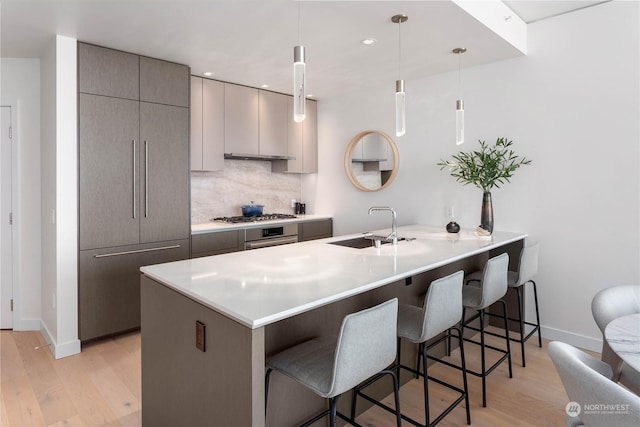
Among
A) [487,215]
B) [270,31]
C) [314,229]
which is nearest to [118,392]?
[270,31]

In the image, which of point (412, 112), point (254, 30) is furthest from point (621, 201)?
point (254, 30)

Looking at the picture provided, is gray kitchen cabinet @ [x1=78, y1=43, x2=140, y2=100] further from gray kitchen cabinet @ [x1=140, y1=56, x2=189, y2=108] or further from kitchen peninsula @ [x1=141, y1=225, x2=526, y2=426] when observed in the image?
kitchen peninsula @ [x1=141, y1=225, x2=526, y2=426]

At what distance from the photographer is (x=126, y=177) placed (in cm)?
327

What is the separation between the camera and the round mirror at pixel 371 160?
4.35m

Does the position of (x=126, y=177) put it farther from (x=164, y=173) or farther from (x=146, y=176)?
(x=164, y=173)

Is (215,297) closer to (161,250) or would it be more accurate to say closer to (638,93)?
(161,250)

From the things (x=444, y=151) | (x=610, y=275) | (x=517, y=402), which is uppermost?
(x=444, y=151)

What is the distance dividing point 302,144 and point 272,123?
518mm

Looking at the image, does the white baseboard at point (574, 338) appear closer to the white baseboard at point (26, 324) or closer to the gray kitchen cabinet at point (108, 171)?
the gray kitchen cabinet at point (108, 171)

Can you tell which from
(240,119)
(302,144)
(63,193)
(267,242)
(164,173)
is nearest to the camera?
(63,193)

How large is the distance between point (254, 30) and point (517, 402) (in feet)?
9.85

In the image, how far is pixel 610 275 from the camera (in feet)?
9.87

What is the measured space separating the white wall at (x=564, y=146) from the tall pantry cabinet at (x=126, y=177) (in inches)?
94.6

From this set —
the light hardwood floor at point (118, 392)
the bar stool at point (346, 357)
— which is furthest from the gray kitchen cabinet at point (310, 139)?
the bar stool at point (346, 357)
